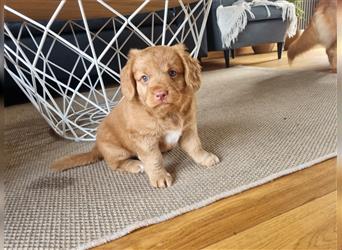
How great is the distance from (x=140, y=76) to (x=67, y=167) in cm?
39

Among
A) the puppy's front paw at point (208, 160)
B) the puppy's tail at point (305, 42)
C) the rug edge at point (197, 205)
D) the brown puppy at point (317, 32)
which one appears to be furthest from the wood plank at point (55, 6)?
the puppy's tail at point (305, 42)

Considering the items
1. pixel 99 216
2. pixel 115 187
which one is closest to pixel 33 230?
pixel 99 216

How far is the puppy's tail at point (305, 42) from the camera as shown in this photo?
2.58 m

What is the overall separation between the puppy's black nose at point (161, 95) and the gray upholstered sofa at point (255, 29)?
8.06 feet

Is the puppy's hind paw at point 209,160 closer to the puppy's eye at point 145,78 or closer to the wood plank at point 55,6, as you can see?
the puppy's eye at point 145,78

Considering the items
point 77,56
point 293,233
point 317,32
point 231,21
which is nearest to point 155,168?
point 293,233

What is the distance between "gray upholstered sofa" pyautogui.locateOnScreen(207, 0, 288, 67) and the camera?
10.6 ft

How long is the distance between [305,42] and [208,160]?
1.98m

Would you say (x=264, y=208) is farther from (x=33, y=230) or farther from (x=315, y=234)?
(x=33, y=230)

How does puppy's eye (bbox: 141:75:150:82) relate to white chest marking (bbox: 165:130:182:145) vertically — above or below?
above

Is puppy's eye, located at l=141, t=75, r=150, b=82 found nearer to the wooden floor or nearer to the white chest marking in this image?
the white chest marking

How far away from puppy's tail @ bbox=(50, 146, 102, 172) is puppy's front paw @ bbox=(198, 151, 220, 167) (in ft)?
1.15

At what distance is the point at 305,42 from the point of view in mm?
2643

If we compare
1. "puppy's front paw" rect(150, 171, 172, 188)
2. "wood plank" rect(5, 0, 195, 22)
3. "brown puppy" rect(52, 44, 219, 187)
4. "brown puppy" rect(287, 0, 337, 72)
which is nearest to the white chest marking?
"brown puppy" rect(52, 44, 219, 187)
